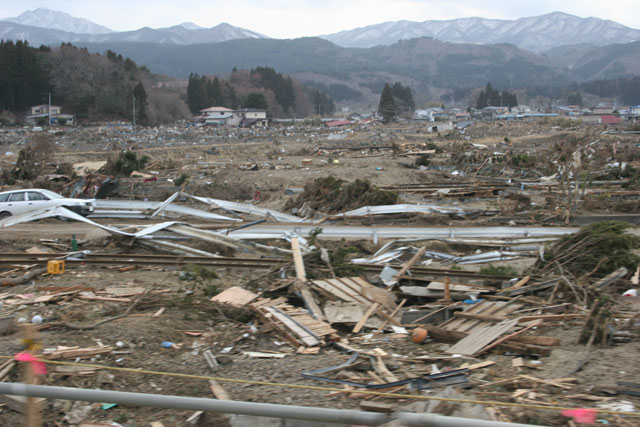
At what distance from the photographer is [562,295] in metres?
9.22

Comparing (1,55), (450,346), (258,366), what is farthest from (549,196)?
(1,55)

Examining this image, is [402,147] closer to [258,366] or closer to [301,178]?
[301,178]

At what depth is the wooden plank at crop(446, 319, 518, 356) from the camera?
23.4ft

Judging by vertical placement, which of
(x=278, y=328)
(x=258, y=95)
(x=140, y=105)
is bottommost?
(x=278, y=328)

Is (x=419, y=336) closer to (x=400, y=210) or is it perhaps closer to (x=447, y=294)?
(x=447, y=294)

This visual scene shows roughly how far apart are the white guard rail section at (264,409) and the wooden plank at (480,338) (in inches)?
143

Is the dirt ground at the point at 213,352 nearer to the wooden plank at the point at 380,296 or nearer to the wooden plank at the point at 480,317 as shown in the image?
the wooden plank at the point at 480,317

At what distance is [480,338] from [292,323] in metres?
2.61

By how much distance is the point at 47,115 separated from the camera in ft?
270

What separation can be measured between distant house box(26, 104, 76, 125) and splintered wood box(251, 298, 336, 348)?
8198cm

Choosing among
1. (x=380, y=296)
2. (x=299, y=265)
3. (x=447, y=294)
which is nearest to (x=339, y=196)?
(x=299, y=265)

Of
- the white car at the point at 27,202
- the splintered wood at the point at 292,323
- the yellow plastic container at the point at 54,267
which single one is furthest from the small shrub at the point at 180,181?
the splintered wood at the point at 292,323

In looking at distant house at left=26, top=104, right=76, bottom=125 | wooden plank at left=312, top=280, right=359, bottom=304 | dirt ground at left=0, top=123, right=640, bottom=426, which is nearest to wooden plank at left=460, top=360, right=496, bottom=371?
dirt ground at left=0, top=123, right=640, bottom=426

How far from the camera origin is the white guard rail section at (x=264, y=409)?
323 centimetres
